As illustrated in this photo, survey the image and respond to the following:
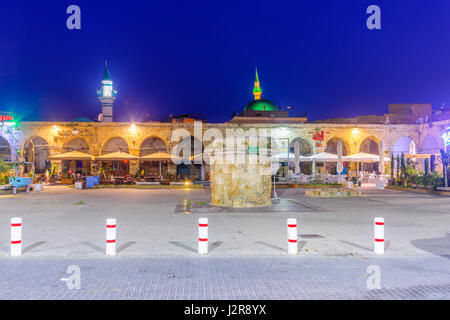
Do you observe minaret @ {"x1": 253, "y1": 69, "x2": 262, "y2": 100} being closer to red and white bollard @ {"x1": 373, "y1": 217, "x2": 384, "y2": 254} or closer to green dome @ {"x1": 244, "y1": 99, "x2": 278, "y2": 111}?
green dome @ {"x1": 244, "y1": 99, "x2": 278, "y2": 111}

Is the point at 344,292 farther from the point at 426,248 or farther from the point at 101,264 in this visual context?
the point at 101,264

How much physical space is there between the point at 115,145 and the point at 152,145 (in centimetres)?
355

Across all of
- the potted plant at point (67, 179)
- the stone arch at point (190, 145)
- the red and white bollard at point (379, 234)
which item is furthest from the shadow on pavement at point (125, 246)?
the stone arch at point (190, 145)

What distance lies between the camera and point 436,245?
7.21m

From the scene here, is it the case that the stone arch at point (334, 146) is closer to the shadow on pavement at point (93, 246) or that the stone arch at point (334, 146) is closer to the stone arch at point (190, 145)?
Answer: the stone arch at point (190, 145)

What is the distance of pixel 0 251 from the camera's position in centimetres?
670

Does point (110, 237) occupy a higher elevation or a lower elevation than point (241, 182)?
lower

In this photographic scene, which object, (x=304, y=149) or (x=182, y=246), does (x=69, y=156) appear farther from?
(x=182, y=246)

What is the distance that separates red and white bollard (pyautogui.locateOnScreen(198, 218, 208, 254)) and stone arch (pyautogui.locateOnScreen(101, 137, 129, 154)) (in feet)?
98.4

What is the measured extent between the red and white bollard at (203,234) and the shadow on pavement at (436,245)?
4.14 m

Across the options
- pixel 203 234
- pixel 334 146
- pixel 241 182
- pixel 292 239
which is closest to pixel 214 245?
pixel 203 234

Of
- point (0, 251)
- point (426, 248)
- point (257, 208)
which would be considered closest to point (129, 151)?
point (257, 208)

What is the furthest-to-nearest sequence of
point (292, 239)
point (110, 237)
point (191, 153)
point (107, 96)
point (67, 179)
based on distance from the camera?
point (107, 96)
point (191, 153)
point (67, 179)
point (292, 239)
point (110, 237)

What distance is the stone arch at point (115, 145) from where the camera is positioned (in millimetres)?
35062
